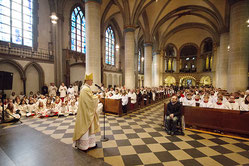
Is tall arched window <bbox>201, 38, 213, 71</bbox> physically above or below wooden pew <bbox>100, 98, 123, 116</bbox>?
above

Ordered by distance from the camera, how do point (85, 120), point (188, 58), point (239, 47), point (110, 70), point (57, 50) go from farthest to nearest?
point (188, 58) < point (110, 70) < point (57, 50) < point (239, 47) < point (85, 120)

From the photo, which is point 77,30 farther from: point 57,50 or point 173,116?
point 173,116

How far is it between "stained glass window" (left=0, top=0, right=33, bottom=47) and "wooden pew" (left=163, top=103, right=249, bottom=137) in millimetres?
13957

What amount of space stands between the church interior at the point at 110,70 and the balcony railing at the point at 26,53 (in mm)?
62

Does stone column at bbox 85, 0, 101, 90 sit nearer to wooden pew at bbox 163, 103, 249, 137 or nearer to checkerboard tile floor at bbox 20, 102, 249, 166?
checkerboard tile floor at bbox 20, 102, 249, 166

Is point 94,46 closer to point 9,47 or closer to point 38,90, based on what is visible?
point 9,47

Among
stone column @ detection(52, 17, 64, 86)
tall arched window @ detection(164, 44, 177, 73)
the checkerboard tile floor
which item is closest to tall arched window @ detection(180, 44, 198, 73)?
tall arched window @ detection(164, 44, 177, 73)

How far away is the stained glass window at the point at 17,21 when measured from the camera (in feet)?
31.3

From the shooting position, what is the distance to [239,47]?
7.86 metres

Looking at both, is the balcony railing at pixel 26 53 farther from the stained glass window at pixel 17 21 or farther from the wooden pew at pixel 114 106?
the wooden pew at pixel 114 106

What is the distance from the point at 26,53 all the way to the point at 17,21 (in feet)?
9.30

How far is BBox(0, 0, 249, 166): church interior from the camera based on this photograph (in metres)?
3.04

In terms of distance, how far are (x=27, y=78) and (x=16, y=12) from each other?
5.78 metres

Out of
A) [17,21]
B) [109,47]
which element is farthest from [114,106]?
[109,47]
